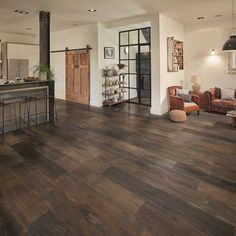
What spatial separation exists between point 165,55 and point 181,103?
59.5 inches

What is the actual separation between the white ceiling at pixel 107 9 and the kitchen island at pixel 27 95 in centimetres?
186

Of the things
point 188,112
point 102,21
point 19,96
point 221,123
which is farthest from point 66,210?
point 102,21

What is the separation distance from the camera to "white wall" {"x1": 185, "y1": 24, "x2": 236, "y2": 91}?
22.8 feet

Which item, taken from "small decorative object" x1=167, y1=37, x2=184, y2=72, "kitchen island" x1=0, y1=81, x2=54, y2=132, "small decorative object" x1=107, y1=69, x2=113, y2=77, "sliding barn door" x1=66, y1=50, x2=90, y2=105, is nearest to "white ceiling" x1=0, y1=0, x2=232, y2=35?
"small decorative object" x1=167, y1=37, x2=184, y2=72

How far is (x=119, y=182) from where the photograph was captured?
2.69 meters

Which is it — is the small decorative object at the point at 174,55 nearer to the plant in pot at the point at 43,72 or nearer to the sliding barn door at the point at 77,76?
the sliding barn door at the point at 77,76

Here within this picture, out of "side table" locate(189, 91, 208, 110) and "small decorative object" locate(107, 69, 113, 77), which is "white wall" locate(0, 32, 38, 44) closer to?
"small decorative object" locate(107, 69, 113, 77)

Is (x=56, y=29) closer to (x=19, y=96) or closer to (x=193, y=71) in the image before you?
(x=19, y=96)

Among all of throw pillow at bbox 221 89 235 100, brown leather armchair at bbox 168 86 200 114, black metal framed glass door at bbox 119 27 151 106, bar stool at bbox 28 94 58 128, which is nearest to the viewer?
bar stool at bbox 28 94 58 128

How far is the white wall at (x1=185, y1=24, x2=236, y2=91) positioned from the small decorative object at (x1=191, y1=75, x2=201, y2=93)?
1.75 feet

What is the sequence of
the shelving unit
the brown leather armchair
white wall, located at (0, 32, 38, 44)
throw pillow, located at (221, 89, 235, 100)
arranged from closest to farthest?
the brown leather armchair → throw pillow, located at (221, 89, 235, 100) → the shelving unit → white wall, located at (0, 32, 38, 44)

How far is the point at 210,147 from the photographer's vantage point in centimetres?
383

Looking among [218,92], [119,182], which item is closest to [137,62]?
[218,92]

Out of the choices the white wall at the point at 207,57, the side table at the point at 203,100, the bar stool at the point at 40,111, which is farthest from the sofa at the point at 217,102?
the bar stool at the point at 40,111
